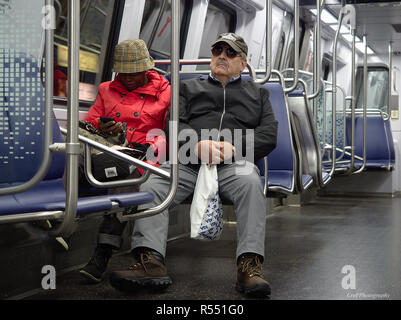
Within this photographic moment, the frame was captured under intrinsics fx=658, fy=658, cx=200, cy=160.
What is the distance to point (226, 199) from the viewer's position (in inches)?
134

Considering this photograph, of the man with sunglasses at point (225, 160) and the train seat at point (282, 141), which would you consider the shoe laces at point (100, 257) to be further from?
the train seat at point (282, 141)

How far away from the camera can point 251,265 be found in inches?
123

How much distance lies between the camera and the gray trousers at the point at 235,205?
3.15 metres

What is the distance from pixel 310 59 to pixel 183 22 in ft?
13.4

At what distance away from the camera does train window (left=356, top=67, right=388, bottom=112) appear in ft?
38.6

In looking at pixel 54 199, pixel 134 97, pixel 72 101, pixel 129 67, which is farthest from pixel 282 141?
pixel 72 101

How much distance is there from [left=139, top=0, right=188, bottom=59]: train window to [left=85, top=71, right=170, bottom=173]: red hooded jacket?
1612 millimetres

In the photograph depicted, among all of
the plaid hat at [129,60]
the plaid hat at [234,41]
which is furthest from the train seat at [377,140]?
the plaid hat at [129,60]

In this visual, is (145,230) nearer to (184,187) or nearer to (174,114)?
(184,187)

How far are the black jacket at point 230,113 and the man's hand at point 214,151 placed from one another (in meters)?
0.11

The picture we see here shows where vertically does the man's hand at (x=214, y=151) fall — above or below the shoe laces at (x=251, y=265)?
above

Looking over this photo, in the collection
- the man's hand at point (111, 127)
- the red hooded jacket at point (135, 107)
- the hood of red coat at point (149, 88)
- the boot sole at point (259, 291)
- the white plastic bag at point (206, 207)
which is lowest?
the boot sole at point (259, 291)

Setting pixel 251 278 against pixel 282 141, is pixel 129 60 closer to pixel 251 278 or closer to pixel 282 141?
pixel 251 278
